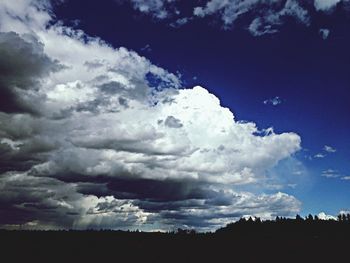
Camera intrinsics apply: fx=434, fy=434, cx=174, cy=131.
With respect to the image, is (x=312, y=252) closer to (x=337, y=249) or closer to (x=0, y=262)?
(x=337, y=249)

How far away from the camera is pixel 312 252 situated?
654 ft

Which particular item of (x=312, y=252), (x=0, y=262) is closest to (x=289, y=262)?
(x=312, y=252)

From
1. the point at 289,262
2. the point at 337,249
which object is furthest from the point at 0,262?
A: the point at 337,249

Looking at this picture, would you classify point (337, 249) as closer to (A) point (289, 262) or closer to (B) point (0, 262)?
(A) point (289, 262)

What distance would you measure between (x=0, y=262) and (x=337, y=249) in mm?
153985

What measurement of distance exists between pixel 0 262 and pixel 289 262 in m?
132

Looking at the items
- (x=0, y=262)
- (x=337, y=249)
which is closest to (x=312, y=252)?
(x=337, y=249)

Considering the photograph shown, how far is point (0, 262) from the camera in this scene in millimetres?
199625

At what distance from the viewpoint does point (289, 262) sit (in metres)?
195

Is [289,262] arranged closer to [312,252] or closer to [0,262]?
[312,252]

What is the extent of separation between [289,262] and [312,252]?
1299 cm

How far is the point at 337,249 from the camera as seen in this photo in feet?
644
